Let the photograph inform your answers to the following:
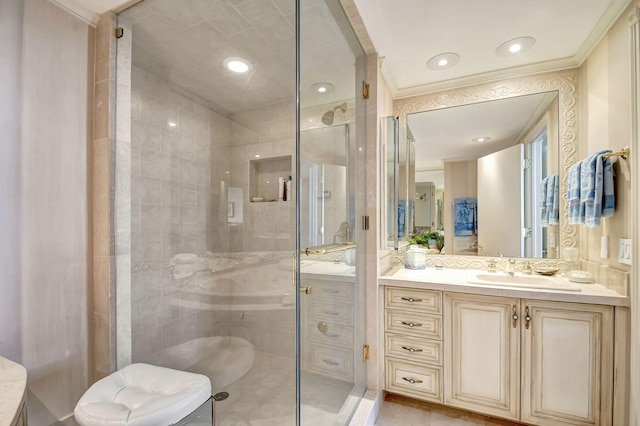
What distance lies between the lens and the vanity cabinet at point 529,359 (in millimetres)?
1514

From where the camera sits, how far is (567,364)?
5.12 ft

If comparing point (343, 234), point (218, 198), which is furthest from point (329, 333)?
point (218, 198)

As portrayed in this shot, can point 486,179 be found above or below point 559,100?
below

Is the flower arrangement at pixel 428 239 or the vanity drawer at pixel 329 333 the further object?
the flower arrangement at pixel 428 239

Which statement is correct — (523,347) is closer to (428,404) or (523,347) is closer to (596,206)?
(428,404)

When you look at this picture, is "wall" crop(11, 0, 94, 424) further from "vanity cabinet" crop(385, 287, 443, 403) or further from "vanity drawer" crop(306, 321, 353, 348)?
"vanity cabinet" crop(385, 287, 443, 403)

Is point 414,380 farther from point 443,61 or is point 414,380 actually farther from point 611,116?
point 443,61

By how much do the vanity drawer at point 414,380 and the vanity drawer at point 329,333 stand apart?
43 cm

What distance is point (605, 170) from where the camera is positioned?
5.13 ft

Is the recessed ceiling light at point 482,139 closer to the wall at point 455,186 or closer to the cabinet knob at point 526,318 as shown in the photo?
the wall at point 455,186

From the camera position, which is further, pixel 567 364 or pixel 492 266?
pixel 492 266

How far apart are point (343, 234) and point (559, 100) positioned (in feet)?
6.26

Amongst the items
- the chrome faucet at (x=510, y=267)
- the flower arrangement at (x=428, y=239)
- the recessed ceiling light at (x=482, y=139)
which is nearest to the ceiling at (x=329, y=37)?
the recessed ceiling light at (x=482, y=139)

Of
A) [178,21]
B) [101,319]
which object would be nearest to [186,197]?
[101,319]
